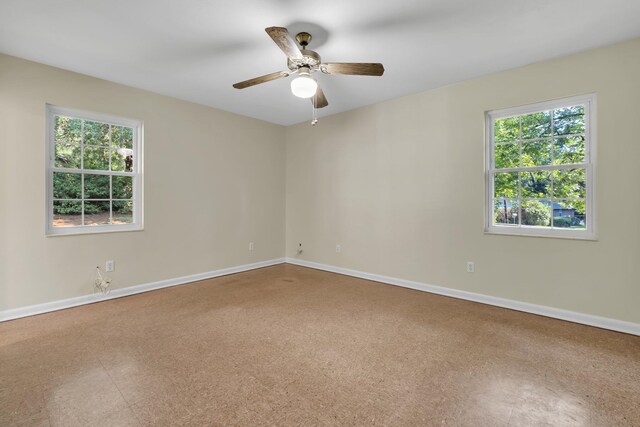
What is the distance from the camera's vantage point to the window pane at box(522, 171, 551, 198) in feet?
10.2

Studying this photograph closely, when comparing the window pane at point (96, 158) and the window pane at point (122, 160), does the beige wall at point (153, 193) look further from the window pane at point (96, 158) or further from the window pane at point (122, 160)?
the window pane at point (96, 158)

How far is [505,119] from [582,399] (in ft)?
9.04

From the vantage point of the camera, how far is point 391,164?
13.7 feet

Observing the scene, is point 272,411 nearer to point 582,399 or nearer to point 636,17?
point 582,399

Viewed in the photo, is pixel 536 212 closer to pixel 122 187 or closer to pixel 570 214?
pixel 570 214

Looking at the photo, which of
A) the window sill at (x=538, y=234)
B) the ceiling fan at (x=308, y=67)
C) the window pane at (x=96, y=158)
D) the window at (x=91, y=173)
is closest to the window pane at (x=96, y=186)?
the window at (x=91, y=173)

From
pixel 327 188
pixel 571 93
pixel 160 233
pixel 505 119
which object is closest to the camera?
pixel 571 93

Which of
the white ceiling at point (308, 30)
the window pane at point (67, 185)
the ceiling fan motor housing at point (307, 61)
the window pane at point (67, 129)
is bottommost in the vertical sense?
the window pane at point (67, 185)

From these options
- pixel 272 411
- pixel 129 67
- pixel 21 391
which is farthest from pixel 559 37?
pixel 21 391

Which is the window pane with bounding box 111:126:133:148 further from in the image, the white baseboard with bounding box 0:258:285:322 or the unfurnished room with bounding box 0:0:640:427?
the white baseboard with bounding box 0:258:285:322

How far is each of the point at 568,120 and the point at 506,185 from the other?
2.69 ft

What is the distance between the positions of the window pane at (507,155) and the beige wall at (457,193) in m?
0.20

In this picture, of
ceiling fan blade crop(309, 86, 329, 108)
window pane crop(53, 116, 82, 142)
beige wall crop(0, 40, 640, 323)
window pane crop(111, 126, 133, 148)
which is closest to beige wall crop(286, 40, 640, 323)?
beige wall crop(0, 40, 640, 323)

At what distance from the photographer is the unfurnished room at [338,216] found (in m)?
1.85
